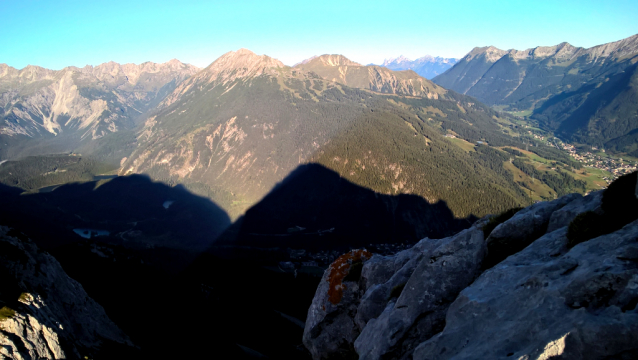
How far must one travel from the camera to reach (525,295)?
1130 cm

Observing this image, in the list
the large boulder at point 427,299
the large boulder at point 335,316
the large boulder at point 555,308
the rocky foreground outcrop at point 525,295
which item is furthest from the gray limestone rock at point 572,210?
the large boulder at point 335,316

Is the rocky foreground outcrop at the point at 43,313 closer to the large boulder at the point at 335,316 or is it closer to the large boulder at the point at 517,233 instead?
the large boulder at the point at 335,316

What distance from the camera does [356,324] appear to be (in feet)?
78.0

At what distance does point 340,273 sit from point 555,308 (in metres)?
19.6

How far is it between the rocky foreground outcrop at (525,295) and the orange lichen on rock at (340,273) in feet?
14.1

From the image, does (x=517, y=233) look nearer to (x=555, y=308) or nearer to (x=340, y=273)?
(x=555, y=308)

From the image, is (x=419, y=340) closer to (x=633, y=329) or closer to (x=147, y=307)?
(x=633, y=329)

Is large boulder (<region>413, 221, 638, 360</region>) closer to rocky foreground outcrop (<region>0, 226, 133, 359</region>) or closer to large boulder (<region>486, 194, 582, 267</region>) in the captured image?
large boulder (<region>486, 194, 582, 267</region>)

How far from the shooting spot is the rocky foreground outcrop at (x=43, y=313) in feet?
72.1

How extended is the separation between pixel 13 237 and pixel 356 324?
123 feet

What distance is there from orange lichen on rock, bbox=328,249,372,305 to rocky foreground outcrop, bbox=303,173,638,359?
4304 mm

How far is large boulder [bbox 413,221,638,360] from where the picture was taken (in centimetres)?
846

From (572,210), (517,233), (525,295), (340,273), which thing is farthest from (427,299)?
(340,273)

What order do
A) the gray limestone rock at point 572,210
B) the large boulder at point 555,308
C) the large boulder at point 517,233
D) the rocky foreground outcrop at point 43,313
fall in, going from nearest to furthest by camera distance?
the large boulder at point 555,308 < the gray limestone rock at point 572,210 < the large boulder at point 517,233 < the rocky foreground outcrop at point 43,313
